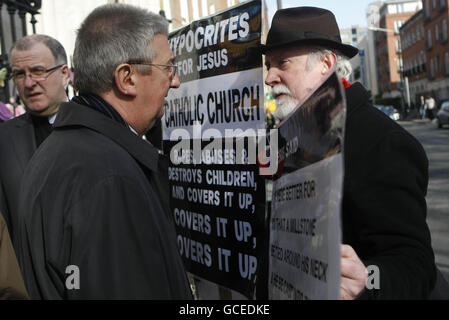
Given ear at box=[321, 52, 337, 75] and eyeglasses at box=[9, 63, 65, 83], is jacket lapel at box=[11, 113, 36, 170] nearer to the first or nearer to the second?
eyeglasses at box=[9, 63, 65, 83]

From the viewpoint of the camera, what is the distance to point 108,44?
6.66 feet

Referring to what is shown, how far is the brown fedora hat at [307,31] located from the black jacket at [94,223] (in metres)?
1.02

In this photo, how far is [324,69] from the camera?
259 cm

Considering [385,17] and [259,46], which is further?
[385,17]

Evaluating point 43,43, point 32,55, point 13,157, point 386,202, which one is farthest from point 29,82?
point 386,202

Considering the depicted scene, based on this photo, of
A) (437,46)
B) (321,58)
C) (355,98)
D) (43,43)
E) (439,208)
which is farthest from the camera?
(437,46)

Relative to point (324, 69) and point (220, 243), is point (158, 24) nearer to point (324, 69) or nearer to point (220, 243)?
point (324, 69)

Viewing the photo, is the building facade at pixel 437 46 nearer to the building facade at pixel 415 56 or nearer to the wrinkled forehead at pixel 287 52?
the building facade at pixel 415 56

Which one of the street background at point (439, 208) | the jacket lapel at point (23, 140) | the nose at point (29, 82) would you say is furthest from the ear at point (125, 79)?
the street background at point (439, 208)

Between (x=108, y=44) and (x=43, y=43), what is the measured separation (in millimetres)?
2365

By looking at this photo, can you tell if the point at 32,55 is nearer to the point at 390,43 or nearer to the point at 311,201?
the point at 311,201

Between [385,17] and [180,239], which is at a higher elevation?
[385,17]
